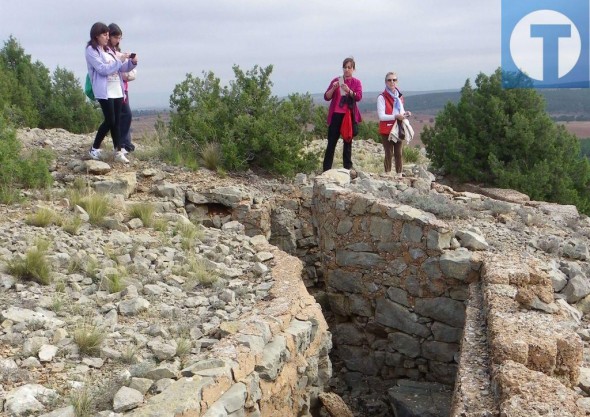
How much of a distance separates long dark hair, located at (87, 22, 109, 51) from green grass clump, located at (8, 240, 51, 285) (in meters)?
3.09

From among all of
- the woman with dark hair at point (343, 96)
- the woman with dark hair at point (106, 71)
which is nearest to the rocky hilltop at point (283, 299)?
the woman with dark hair at point (106, 71)

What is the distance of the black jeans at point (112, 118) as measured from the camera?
6855 mm

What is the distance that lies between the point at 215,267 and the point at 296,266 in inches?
31.9

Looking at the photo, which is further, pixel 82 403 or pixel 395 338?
pixel 395 338

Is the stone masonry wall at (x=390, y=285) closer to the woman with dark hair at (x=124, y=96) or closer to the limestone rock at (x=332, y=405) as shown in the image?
the limestone rock at (x=332, y=405)

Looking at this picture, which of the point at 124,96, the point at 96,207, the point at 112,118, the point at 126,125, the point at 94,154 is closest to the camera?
the point at 96,207

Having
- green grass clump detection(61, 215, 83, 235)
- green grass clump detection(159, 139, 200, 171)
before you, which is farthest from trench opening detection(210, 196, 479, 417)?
green grass clump detection(61, 215, 83, 235)

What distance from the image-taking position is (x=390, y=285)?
6320mm

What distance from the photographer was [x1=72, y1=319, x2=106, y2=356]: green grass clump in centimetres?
352

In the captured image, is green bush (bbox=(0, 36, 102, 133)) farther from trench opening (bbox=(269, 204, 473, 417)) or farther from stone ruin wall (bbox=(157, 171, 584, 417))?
trench opening (bbox=(269, 204, 473, 417))

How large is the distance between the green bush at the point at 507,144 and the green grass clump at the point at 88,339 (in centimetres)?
934

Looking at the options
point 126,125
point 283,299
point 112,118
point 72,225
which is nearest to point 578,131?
point 126,125

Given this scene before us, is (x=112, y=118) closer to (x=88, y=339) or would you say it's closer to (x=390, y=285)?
(x=390, y=285)

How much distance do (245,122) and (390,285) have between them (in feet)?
12.1
